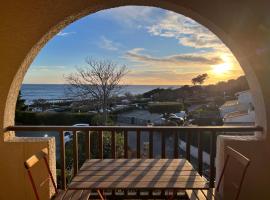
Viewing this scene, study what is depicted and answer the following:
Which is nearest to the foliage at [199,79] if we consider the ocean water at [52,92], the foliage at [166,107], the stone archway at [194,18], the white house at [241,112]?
the ocean water at [52,92]

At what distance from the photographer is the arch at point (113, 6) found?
120 inches

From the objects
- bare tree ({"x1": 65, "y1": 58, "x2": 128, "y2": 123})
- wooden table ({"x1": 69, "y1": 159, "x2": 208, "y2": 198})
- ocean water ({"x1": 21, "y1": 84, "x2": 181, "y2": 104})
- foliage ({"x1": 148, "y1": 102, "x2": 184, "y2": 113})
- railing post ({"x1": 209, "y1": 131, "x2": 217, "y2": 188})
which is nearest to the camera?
wooden table ({"x1": 69, "y1": 159, "x2": 208, "y2": 198})

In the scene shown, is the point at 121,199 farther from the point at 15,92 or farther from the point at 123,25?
the point at 123,25

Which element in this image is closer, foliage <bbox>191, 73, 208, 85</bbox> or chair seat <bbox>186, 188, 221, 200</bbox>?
chair seat <bbox>186, 188, 221, 200</bbox>

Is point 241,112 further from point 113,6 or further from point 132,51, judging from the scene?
point 132,51

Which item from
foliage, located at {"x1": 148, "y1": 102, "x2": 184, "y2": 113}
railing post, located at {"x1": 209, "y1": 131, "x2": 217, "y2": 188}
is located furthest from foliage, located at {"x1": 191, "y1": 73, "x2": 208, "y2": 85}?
railing post, located at {"x1": 209, "y1": 131, "x2": 217, "y2": 188}

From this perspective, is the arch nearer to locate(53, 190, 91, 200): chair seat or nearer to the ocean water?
locate(53, 190, 91, 200): chair seat

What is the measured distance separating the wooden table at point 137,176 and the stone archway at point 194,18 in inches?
36.5

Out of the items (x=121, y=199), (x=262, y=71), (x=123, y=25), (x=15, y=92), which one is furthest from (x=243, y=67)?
(x=123, y=25)

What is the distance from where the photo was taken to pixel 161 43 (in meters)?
36.7

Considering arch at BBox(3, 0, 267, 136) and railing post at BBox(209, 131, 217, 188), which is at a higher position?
arch at BBox(3, 0, 267, 136)

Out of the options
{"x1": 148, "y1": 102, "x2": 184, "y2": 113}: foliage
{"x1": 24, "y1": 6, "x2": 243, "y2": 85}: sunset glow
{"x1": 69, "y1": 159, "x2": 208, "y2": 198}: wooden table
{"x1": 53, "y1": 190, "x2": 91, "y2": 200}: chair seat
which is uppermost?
{"x1": 24, "y1": 6, "x2": 243, "y2": 85}: sunset glow

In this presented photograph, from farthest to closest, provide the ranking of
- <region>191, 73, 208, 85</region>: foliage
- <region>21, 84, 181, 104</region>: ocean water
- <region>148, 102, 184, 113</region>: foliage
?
<region>21, 84, 181, 104</region>: ocean water
<region>191, 73, 208, 85</region>: foliage
<region>148, 102, 184, 113</region>: foliage

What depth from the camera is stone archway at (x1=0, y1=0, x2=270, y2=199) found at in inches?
120
